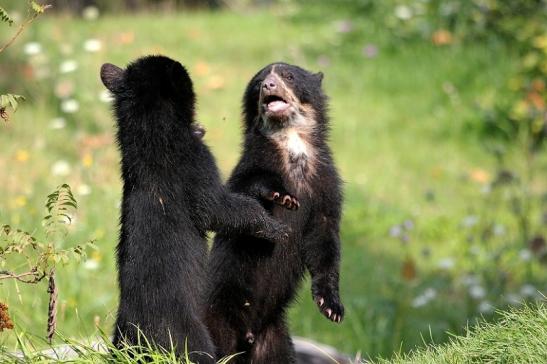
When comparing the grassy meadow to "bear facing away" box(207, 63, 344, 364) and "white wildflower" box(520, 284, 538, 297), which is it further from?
"bear facing away" box(207, 63, 344, 364)

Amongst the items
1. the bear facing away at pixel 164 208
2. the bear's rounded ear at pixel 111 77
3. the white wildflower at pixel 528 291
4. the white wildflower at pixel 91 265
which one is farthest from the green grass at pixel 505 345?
the white wildflower at pixel 91 265

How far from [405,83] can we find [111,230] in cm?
522

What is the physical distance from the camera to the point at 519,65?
1113 cm

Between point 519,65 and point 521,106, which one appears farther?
point 519,65

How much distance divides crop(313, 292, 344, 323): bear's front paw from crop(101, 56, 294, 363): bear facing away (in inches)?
20.1

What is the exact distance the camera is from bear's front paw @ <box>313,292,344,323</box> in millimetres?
4543

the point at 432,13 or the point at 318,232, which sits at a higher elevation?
the point at 318,232

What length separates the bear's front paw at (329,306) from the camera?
454 centimetres

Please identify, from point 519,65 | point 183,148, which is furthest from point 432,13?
point 183,148

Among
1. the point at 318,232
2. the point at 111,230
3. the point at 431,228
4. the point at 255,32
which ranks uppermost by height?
the point at 318,232

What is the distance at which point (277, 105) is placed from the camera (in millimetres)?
4879

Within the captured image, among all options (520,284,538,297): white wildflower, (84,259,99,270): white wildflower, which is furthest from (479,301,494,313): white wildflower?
(84,259,99,270): white wildflower

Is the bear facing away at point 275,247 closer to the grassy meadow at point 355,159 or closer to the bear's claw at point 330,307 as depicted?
the bear's claw at point 330,307

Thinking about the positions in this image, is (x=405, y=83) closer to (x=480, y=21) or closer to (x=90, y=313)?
(x=480, y=21)
